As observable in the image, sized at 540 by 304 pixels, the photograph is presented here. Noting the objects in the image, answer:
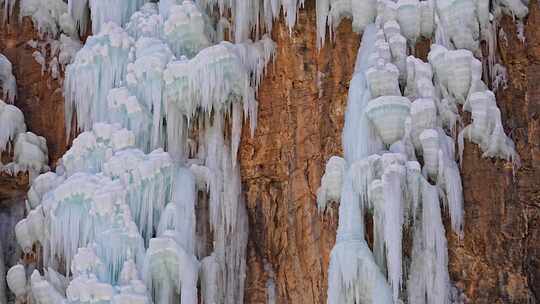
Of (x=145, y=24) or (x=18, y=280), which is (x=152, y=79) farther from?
(x=18, y=280)

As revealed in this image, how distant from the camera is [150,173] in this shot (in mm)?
13836

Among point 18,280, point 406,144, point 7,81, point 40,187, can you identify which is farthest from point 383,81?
point 7,81

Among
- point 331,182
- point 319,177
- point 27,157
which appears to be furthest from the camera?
point 27,157

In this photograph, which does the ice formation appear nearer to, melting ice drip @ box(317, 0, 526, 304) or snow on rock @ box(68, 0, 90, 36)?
snow on rock @ box(68, 0, 90, 36)

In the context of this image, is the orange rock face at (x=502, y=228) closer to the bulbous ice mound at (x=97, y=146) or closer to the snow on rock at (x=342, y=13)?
the snow on rock at (x=342, y=13)

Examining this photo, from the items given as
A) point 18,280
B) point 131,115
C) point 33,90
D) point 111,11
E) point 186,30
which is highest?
point 111,11

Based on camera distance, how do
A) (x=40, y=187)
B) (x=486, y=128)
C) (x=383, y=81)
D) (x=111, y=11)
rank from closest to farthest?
1. (x=486, y=128)
2. (x=383, y=81)
3. (x=40, y=187)
4. (x=111, y=11)

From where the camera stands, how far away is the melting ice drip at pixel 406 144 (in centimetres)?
1225

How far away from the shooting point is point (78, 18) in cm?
1655

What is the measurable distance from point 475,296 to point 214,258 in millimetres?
3384

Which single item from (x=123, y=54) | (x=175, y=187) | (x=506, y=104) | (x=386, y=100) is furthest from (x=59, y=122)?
(x=506, y=104)

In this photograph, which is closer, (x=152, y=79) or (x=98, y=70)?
(x=152, y=79)

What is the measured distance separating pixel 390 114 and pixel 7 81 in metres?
6.12

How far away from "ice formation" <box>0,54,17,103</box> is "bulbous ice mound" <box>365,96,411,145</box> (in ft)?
19.0
